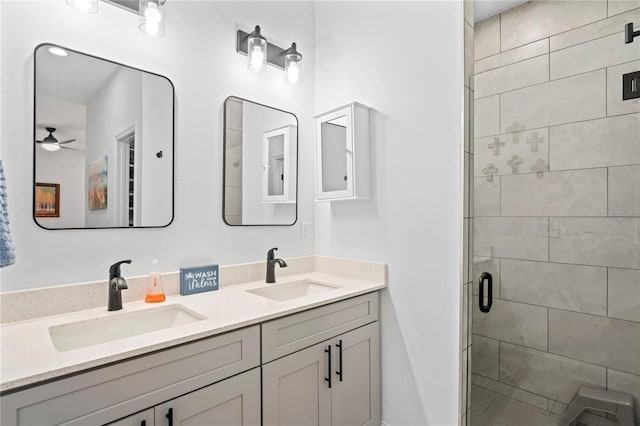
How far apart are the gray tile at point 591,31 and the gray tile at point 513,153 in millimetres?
374

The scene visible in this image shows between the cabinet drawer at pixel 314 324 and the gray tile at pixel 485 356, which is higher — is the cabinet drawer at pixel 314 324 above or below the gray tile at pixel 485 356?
above

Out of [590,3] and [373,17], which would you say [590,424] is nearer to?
[590,3]

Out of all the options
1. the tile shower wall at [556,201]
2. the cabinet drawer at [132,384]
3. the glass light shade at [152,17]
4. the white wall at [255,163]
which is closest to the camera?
the cabinet drawer at [132,384]

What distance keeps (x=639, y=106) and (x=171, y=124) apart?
202 cm

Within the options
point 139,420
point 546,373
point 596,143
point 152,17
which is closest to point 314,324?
point 139,420

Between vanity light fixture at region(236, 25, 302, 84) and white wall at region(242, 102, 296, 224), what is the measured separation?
0.23 metres

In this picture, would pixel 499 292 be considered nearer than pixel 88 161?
No

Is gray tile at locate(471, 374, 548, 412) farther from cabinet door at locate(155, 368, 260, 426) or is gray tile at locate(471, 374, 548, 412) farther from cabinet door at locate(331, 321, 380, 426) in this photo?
cabinet door at locate(155, 368, 260, 426)

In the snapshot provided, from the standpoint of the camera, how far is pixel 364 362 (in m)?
1.77

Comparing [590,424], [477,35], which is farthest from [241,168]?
[590,424]

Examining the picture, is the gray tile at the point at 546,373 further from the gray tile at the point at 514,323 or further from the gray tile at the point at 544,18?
the gray tile at the point at 544,18

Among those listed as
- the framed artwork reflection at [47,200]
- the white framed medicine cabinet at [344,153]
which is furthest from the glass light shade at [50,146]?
the white framed medicine cabinet at [344,153]

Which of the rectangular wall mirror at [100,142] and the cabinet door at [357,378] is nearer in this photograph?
the rectangular wall mirror at [100,142]

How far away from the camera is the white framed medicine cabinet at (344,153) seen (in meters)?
1.91
